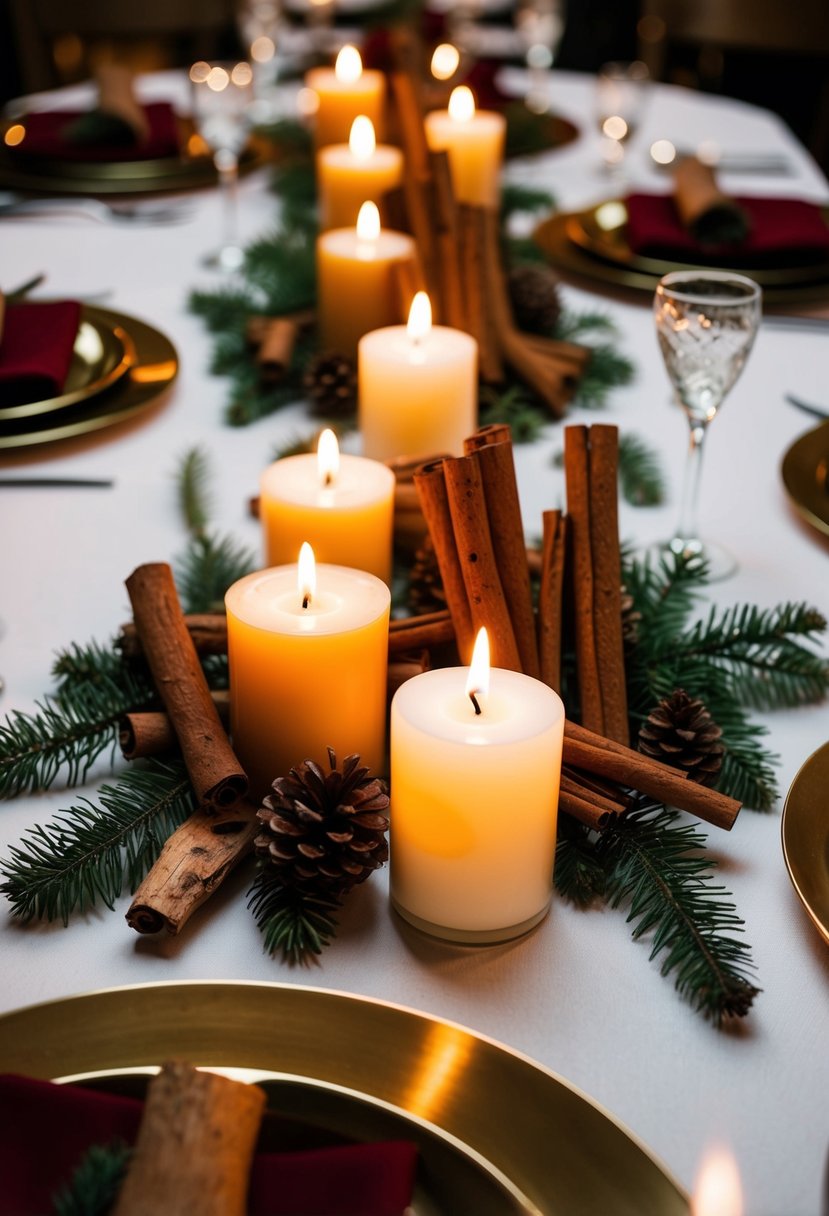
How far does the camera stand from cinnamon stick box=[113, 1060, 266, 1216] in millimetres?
349

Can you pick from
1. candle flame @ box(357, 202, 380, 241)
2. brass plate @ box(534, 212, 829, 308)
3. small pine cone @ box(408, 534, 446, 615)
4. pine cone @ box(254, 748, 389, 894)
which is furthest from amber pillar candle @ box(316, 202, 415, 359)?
pine cone @ box(254, 748, 389, 894)

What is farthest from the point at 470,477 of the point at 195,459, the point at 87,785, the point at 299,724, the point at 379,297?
the point at 379,297

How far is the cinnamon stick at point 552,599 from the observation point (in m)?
0.64

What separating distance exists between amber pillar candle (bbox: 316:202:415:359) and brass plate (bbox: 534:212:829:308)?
29 cm

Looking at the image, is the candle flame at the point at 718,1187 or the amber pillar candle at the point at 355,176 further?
the amber pillar candle at the point at 355,176

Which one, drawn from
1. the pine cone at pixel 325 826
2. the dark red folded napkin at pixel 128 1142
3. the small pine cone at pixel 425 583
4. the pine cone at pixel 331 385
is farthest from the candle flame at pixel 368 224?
the dark red folded napkin at pixel 128 1142

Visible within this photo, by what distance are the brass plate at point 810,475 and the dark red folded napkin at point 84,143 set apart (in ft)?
3.21

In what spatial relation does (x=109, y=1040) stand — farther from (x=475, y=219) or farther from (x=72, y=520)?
(x=475, y=219)

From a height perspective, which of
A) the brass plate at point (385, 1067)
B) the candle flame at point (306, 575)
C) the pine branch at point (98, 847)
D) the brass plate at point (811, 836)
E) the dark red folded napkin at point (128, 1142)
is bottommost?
the pine branch at point (98, 847)

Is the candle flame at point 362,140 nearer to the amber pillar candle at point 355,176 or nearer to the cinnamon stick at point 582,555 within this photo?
the amber pillar candle at point 355,176

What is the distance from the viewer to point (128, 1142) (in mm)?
390

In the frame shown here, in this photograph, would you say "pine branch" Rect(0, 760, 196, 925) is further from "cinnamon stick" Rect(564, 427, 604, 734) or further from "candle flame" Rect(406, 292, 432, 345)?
"candle flame" Rect(406, 292, 432, 345)

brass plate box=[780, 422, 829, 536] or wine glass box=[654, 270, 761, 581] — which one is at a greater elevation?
wine glass box=[654, 270, 761, 581]

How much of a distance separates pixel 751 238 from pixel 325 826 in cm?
98
